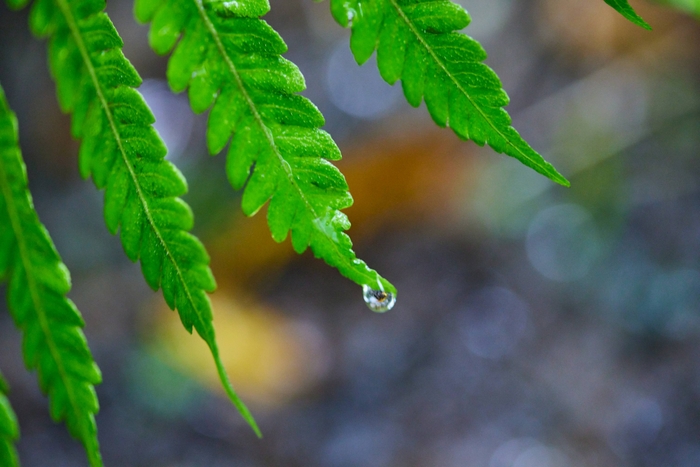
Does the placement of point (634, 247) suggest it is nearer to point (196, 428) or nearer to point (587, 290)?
point (587, 290)

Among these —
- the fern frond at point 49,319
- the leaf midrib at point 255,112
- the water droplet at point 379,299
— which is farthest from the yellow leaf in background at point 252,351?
the leaf midrib at point 255,112

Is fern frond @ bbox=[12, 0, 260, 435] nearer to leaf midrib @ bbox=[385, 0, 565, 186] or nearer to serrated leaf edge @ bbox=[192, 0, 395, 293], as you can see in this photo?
serrated leaf edge @ bbox=[192, 0, 395, 293]

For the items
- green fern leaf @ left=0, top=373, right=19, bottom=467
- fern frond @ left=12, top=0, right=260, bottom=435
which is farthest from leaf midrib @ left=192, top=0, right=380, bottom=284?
green fern leaf @ left=0, top=373, right=19, bottom=467

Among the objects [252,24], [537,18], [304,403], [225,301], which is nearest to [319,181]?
[252,24]

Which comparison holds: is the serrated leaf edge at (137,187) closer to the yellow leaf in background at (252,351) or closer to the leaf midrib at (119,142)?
the leaf midrib at (119,142)

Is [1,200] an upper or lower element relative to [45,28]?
lower

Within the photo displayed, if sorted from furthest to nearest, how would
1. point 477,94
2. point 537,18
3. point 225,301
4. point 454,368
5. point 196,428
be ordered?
point 537,18, point 225,301, point 454,368, point 196,428, point 477,94
